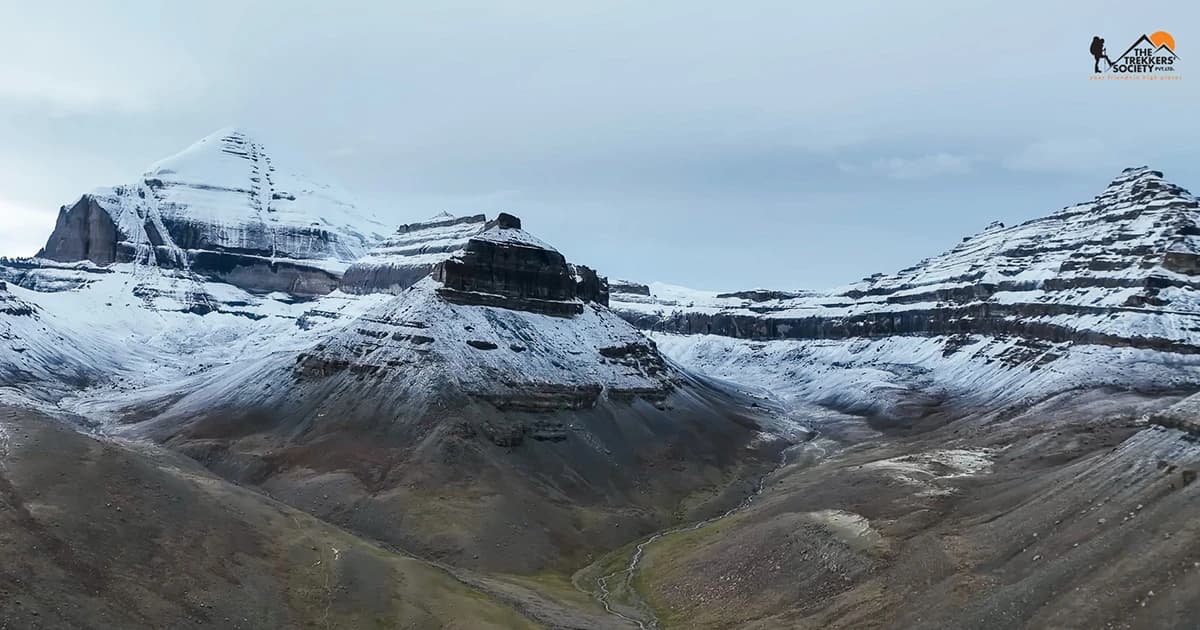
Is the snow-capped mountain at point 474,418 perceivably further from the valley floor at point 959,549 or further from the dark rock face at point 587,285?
the valley floor at point 959,549

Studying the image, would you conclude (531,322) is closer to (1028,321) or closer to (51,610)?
(51,610)

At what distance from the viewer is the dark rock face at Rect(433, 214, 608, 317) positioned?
437 ft

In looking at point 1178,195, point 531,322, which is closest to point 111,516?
point 531,322

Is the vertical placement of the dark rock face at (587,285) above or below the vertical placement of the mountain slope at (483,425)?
above

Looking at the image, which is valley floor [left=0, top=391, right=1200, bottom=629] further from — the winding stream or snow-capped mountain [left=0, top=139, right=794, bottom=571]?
snow-capped mountain [left=0, top=139, right=794, bottom=571]

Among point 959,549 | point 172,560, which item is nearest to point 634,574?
point 959,549

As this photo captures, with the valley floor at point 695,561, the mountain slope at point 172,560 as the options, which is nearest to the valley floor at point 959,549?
the valley floor at point 695,561

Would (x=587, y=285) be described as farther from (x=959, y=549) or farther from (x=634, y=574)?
(x=959, y=549)

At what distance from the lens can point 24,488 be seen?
46.3m

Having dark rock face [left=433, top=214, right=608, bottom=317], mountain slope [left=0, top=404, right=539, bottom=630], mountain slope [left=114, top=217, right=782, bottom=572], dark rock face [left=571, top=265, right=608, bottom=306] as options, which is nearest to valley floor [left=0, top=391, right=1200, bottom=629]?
mountain slope [left=0, top=404, right=539, bottom=630]

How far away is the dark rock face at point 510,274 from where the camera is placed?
133125mm

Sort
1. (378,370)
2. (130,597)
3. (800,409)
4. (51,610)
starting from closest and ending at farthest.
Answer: (51,610) < (130,597) < (378,370) < (800,409)

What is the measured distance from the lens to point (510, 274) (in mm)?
138750

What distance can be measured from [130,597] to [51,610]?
13.8ft
